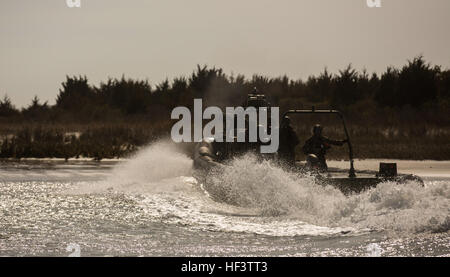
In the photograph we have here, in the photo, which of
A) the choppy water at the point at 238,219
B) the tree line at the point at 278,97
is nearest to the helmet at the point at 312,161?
the choppy water at the point at 238,219

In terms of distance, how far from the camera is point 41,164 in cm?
3003

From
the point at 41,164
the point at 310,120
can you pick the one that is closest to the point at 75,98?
the point at 310,120

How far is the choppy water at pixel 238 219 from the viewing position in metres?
12.2

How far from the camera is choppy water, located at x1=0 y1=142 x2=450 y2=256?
12.2 meters

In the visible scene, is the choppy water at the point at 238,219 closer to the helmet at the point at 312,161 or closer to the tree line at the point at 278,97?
the helmet at the point at 312,161

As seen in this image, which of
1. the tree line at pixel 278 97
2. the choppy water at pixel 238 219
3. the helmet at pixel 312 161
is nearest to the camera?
the choppy water at pixel 238 219

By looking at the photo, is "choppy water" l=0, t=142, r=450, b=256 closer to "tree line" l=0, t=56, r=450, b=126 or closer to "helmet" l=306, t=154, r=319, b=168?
"helmet" l=306, t=154, r=319, b=168

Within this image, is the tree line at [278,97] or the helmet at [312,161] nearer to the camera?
the helmet at [312,161]

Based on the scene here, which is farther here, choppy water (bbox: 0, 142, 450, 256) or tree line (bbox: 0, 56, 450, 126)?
tree line (bbox: 0, 56, 450, 126)

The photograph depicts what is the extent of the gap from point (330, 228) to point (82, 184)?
387 inches

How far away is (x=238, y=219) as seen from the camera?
49.4 ft

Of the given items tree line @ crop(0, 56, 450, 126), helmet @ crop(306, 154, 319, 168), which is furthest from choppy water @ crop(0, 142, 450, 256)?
tree line @ crop(0, 56, 450, 126)

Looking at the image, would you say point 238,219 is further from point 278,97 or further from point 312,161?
point 278,97
